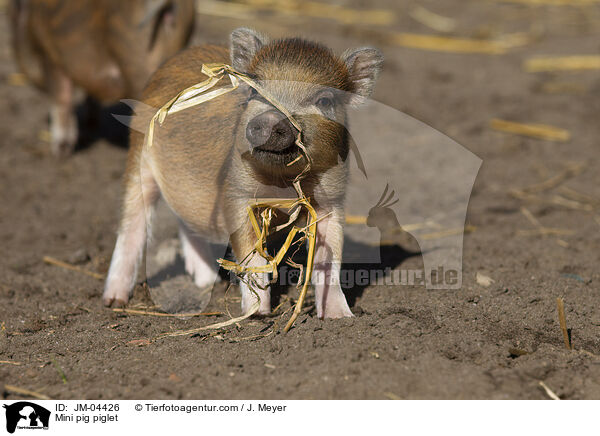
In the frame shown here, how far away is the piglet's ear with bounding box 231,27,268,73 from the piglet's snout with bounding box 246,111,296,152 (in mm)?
671

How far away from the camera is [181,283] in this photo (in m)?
4.97

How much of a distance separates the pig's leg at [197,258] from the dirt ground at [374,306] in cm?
34

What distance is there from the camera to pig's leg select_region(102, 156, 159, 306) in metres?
4.64

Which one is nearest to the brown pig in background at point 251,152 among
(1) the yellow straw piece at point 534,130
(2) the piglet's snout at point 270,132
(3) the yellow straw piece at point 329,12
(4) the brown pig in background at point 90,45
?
(2) the piglet's snout at point 270,132

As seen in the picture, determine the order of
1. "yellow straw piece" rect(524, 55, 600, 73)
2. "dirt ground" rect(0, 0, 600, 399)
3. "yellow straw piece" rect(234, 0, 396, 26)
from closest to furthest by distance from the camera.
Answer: "dirt ground" rect(0, 0, 600, 399) → "yellow straw piece" rect(524, 55, 600, 73) → "yellow straw piece" rect(234, 0, 396, 26)

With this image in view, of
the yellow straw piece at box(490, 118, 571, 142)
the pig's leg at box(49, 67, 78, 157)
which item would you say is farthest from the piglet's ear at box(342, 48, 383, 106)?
the pig's leg at box(49, 67, 78, 157)

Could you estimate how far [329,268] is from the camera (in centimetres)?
406

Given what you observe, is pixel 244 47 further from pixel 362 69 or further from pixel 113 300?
pixel 113 300

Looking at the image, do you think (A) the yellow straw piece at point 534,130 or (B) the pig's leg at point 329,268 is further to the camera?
(A) the yellow straw piece at point 534,130

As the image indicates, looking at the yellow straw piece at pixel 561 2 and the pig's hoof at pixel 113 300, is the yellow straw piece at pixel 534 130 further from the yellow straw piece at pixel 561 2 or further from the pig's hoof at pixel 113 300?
the yellow straw piece at pixel 561 2

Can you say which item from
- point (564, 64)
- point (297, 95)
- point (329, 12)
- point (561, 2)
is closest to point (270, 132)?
point (297, 95)

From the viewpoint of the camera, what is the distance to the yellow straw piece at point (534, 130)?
7.94 metres
